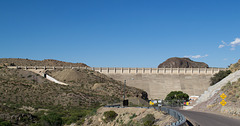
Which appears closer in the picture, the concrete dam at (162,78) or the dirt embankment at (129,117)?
the dirt embankment at (129,117)

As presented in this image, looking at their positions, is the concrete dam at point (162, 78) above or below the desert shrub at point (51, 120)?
above

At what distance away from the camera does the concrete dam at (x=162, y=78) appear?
105 m

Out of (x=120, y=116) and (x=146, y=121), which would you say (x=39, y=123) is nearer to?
(x=120, y=116)

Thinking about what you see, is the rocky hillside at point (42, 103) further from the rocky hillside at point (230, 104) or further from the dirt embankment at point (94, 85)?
the rocky hillside at point (230, 104)

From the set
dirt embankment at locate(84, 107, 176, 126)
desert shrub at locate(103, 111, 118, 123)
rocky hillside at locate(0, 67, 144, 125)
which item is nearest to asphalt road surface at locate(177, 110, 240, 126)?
dirt embankment at locate(84, 107, 176, 126)

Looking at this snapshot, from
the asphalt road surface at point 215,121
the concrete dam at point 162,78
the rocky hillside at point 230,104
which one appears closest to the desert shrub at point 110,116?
the asphalt road surface at point 215,121

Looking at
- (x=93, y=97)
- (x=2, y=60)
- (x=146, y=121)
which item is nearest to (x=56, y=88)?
(x=93, y=97)

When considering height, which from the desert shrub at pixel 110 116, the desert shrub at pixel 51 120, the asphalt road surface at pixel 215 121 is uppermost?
the asphalt road surface at pixel 215 121

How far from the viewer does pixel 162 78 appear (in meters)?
112

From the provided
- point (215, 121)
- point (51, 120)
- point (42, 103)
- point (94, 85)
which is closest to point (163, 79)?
point (94, 85)

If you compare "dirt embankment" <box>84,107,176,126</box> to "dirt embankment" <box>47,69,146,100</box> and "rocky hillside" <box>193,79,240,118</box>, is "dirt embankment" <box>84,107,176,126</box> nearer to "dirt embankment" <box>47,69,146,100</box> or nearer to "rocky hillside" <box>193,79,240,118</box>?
"rocky hillside" <box>193,79,240,118</box>

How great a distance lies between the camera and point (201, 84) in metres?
108

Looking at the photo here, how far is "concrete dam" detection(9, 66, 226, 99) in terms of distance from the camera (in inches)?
4141

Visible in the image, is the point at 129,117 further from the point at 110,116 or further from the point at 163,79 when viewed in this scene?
the point at 163,79
